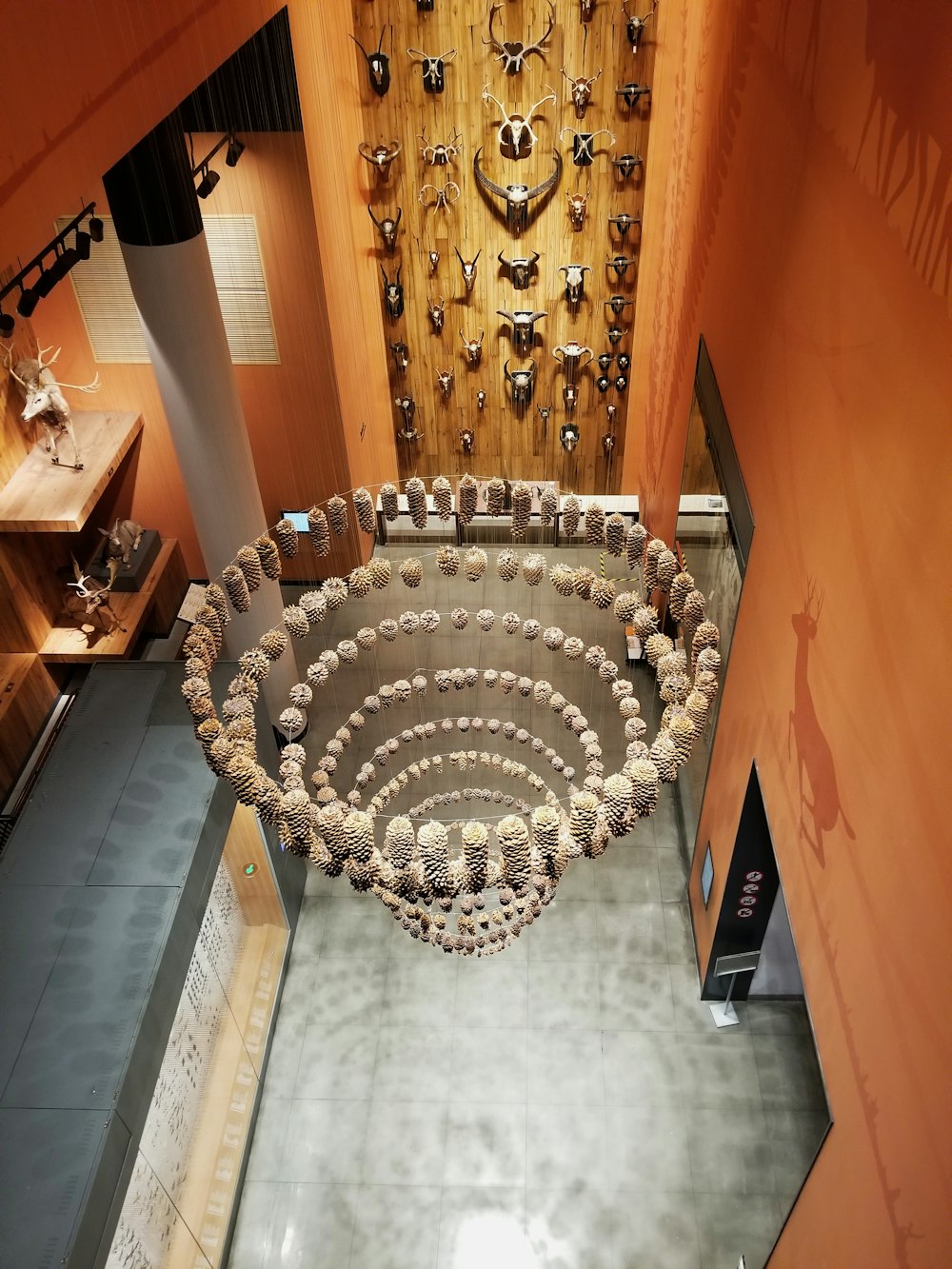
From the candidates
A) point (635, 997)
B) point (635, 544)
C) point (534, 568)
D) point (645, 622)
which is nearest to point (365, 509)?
point (534, 568)

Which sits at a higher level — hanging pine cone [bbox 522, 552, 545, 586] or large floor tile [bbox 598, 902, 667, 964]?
hanging pine cone [bbox 522, 552, 545, 586]

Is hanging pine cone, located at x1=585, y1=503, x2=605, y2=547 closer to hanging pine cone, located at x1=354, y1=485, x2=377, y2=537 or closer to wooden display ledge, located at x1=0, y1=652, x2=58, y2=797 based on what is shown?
hanging pine cone, located at x1=354, y1=485, x2=377, y2=537

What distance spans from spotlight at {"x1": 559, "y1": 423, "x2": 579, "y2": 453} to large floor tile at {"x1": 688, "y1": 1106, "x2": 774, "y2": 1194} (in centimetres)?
633

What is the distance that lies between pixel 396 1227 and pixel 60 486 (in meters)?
5.73

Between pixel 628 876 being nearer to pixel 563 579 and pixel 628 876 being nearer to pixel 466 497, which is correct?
pixel 563 579

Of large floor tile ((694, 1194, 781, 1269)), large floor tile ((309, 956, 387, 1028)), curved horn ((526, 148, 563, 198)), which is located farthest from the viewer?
curved horn ((526, 148, 563, 198))

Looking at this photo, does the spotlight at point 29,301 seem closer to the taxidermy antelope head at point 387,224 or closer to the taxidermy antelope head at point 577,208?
the taxidermy antelope head at point 387,224

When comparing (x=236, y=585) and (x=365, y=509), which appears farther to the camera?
(x=365, y=509)

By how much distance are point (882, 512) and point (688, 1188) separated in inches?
199

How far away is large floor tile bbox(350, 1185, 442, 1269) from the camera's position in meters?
6.45

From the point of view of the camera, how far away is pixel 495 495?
228 inches

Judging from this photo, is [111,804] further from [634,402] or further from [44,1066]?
[634,402]

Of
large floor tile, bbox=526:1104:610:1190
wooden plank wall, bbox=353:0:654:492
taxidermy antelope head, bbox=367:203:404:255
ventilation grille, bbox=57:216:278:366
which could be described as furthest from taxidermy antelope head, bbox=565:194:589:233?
large floor tile, bbox=526:1104:610:1190

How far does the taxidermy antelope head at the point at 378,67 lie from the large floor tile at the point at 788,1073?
8.28 metres
